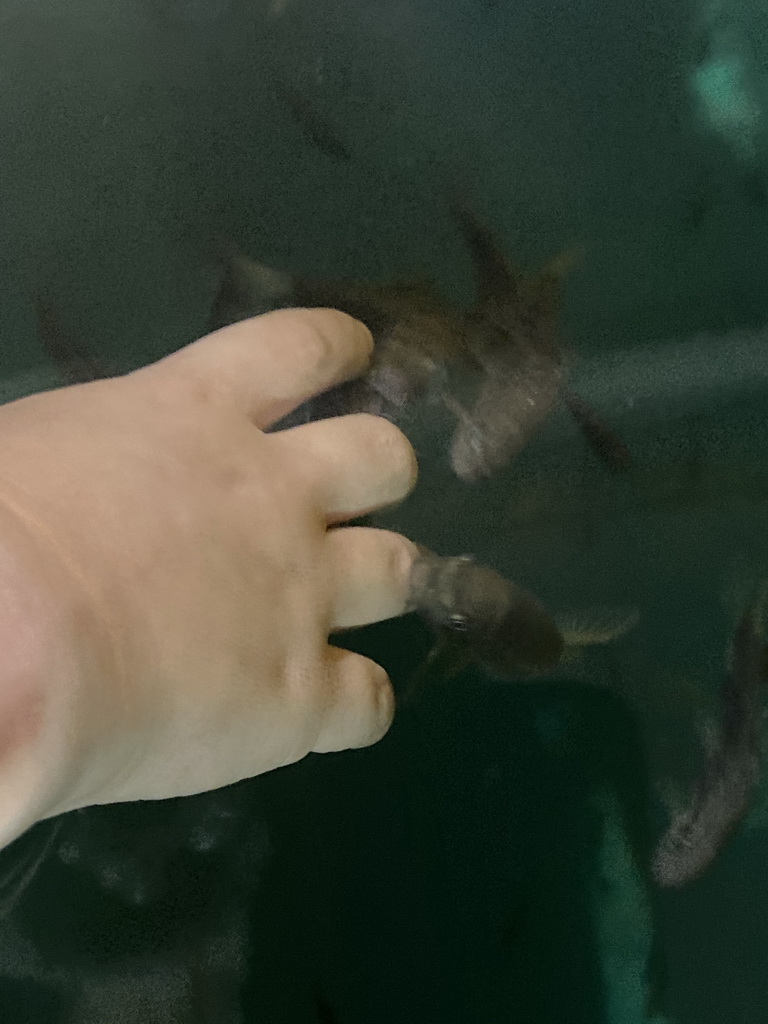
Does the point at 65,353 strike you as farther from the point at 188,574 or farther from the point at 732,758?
the point at 732,758

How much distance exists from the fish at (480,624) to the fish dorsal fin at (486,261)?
1.05ft

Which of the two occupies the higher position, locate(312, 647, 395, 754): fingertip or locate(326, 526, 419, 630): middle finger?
locate(326, 526, 419, 630): middle finger

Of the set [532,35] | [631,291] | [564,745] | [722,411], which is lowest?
[564,745]

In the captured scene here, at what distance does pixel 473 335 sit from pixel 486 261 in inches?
4.1

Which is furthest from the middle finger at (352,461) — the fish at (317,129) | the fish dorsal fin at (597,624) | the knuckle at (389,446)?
the fish at (317,129)

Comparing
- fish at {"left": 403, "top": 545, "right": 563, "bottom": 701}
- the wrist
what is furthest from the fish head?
the wrist

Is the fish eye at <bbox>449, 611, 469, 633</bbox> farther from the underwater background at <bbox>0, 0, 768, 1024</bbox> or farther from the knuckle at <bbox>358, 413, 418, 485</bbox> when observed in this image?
the knuckle at <bbox>358, 413, 418, 485</bbox>

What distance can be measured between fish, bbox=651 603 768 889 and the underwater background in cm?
2

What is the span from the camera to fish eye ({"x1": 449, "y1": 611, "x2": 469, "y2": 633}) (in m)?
0.88

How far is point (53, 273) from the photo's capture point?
41.9 inches

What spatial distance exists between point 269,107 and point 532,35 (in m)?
0.32

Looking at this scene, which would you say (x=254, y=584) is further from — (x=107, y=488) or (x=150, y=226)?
(x=150, y=226)

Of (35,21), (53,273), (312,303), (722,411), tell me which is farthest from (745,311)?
(35,21)

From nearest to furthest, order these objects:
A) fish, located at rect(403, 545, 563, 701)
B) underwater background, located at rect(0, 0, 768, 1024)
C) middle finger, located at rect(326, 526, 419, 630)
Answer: middle finger, located at rect(326, 526, 419, 630)
fish, located at rect(403, 545, 563, 701)
underwater background, located at rect(0, 0, 768, 1024)
